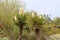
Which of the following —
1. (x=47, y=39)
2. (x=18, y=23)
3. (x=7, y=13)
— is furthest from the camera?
(x=7, y=13)

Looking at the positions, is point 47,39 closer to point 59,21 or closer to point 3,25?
point 59,21

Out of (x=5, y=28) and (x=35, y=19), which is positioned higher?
(x=35, y=19)

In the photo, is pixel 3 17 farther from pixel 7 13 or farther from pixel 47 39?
pixel 47 39

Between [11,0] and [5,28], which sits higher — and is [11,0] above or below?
above

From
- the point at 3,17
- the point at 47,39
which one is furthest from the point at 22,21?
the point at 3,17

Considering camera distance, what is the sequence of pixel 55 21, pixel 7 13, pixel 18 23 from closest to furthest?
pixel 18 23 → pixel 55 21 → pixel 7 13

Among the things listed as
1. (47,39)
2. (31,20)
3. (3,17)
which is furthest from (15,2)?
(31,20)

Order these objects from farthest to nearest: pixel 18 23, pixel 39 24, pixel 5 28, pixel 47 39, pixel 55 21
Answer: pixel 5 28
pixel 47 39
pixel 55 21
pixel 39 24
pixel 18 23

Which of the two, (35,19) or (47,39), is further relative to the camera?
(47,39)

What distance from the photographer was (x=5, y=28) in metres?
15.8

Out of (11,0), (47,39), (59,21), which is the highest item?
(11,0)

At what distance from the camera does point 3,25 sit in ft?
51.3

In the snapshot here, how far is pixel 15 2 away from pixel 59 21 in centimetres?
458

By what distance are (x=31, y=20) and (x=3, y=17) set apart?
249 inches
